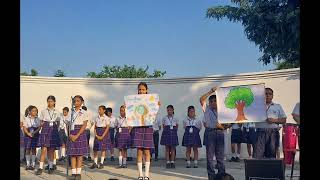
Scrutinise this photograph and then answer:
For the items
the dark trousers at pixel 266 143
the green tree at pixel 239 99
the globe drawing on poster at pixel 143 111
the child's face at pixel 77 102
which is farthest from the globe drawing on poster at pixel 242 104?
the child's face at pixel 77 102

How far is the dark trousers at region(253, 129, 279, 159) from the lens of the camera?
651cm

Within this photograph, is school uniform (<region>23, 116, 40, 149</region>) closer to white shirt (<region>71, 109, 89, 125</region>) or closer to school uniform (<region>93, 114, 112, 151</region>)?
school uniform (<region>93, 114, 112, 151</region>)

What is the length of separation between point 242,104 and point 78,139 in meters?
3.04

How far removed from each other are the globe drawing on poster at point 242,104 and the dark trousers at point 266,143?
0.66 metres

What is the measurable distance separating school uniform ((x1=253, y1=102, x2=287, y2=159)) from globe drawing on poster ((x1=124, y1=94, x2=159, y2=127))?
172 centimetres

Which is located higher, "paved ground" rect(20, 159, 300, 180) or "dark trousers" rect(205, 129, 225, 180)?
"dark trousers" rect(205, 129, 225, 180)

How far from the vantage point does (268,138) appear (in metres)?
6.53

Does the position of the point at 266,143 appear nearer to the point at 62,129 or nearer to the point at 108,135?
the point at 108,135

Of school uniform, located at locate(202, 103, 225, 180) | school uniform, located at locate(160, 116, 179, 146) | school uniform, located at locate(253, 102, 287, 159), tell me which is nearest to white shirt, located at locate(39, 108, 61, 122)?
school uniform, located at locate(160, 116, 179, 146)
